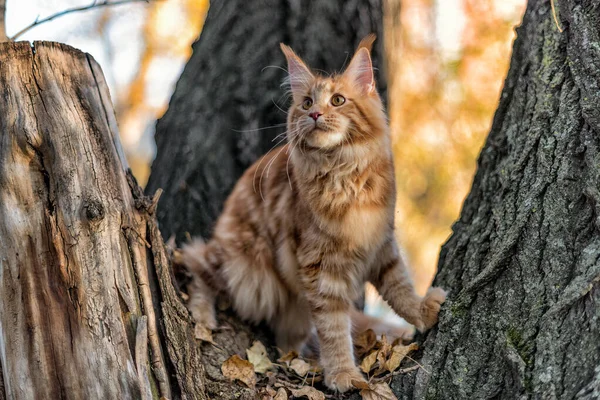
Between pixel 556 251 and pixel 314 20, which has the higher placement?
pixel 314 20

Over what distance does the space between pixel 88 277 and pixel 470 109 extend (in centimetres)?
414

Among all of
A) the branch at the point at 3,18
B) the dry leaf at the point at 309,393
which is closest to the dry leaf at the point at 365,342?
the dry leaf at the point at 309,393

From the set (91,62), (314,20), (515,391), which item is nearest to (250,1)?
(314,20)

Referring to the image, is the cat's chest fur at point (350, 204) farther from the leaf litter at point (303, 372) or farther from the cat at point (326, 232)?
the leaf litter at point (303, 372)

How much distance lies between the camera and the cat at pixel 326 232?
9.72 ft

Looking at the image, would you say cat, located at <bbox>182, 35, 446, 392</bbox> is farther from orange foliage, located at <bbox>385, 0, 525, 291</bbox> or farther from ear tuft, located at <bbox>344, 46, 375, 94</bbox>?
orange foliage, located at <bbox>385, 0, 525, 291</bbox>

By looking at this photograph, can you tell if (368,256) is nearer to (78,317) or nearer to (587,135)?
(587,135)

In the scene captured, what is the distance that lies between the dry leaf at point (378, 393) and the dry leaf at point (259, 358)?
21.7 inches

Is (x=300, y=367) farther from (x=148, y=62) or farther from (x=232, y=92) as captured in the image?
(x=148, y=62)

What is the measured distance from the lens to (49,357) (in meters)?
2.21

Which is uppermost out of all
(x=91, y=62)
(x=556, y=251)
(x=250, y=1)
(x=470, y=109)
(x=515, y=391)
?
(x=250, y=1)

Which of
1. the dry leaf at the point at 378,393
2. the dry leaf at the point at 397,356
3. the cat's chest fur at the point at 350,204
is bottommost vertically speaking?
the dry leaf at the point at 378,393

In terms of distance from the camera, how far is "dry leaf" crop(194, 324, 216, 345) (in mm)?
2918

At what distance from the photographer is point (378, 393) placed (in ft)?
8.56
